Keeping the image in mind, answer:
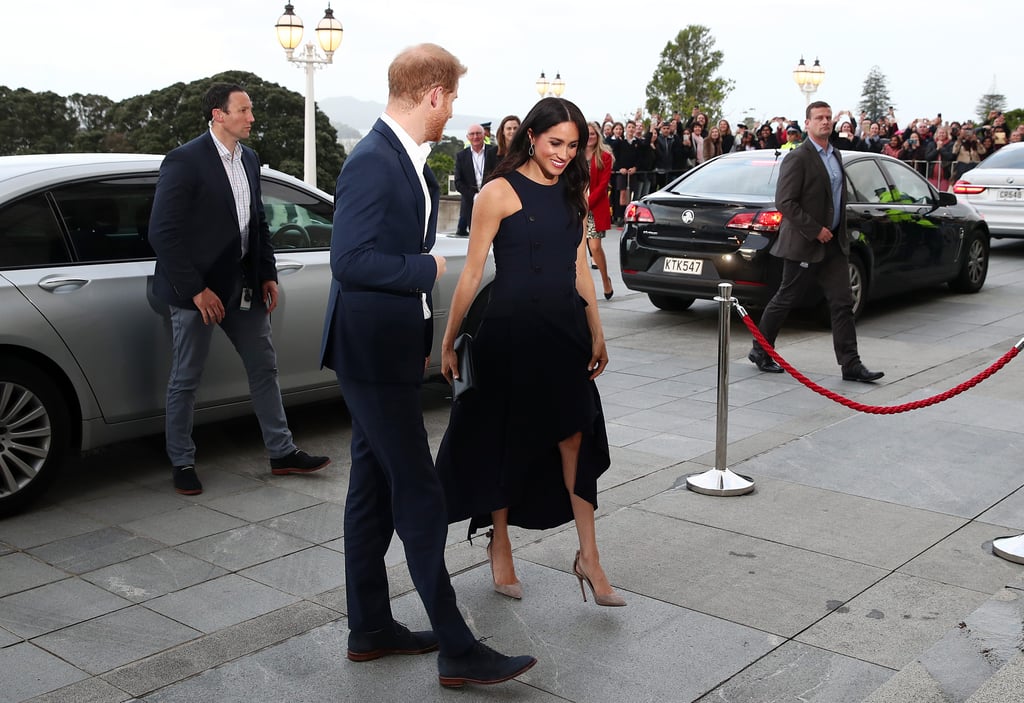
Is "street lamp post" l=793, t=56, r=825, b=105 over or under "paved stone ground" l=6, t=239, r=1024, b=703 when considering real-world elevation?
over

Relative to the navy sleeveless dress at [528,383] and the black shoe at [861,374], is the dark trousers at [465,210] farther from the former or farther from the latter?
the navy sleeveless dress at [528,383]

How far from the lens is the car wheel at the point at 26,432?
502cm

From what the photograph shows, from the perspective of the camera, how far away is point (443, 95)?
3.43 metres

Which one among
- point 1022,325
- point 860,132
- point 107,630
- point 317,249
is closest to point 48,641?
point 107,630

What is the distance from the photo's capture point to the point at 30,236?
5.25 m

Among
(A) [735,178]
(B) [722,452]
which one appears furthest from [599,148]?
(B) [722,452]

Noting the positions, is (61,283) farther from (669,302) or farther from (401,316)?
(669,302)

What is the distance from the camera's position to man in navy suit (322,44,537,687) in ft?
10.7

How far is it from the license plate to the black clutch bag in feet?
20.5

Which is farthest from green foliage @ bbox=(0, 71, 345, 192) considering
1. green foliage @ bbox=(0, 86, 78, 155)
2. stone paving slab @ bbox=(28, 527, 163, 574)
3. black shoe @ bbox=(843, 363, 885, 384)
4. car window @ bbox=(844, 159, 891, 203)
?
stone paving slab @ bbox=(28, 527, 163, 574)

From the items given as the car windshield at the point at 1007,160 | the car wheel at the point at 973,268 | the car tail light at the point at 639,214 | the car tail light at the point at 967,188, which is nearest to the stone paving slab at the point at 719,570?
the car tail light at the point at 639,214

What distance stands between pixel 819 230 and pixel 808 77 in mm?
30535

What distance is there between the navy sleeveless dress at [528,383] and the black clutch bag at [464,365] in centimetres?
13

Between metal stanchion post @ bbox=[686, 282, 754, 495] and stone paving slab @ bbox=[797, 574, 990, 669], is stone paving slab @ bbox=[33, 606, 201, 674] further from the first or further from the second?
metal stanchion post @ bbox=[686, 282, 754, 495]
